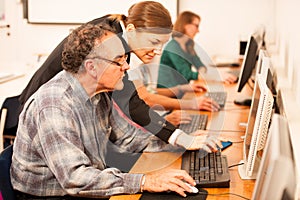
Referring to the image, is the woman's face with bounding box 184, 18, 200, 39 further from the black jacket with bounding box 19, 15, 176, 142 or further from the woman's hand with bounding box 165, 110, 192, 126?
the black jacket with bounding box 19, 15, 176, 142

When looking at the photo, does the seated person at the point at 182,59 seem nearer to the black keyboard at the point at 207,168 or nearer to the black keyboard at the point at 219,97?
the black keyboard at the point at 219,97

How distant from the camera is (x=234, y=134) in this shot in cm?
238

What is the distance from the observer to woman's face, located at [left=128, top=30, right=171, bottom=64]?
2102 millimetres

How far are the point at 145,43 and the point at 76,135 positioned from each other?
65 cm

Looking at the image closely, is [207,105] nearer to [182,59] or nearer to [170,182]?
[182,59]

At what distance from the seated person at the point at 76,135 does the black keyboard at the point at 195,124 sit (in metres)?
0.59

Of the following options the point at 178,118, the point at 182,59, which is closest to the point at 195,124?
the point at 178,118

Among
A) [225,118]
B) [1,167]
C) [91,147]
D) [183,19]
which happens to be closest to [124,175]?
[91,147]

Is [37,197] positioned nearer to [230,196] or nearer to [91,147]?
[91,147]

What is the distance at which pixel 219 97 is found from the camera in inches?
124

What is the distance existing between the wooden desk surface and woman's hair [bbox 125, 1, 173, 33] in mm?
545

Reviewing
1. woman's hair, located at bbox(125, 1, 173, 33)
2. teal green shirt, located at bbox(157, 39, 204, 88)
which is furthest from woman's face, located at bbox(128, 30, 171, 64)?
teal green shirt, located at bbox(157, 39, 204, 88)

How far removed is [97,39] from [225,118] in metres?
1.18

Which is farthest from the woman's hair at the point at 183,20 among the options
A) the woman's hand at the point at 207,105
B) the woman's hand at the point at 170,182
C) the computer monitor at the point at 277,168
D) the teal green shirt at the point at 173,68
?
the computer monitor at the point at 277,168
